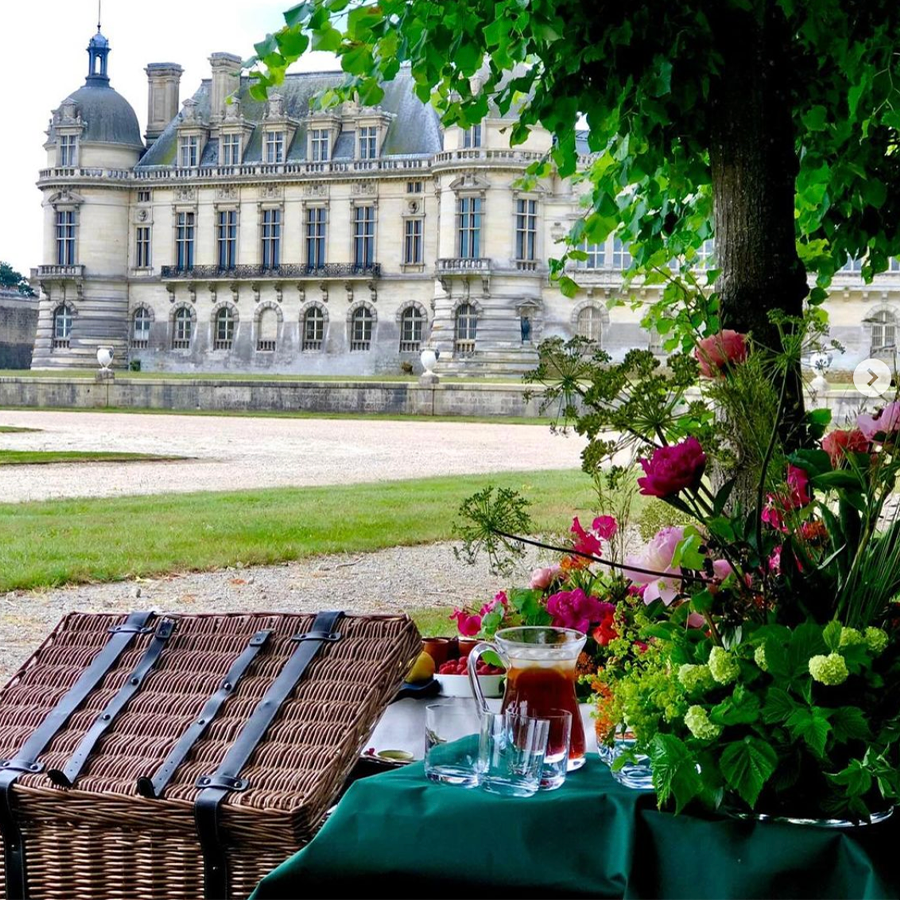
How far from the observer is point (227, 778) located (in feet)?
6.59

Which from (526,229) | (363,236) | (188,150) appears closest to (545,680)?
(526,229)

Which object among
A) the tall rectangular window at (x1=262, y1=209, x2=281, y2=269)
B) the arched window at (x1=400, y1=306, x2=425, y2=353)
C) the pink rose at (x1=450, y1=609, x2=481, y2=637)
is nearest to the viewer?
the pink rose at (x1=450, y1=609, x2=481, y2=637)

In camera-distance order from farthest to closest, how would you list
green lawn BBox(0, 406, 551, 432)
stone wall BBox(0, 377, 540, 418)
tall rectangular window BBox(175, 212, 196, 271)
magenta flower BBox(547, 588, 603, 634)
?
tall rectangular window BBox(175, 212, 196, 271) → stone wall BBox(0, 377, 540, 418) → green lawn BBox(0, 406, 551, 432) → magenta flower BBox(547, 588, 603, 634)

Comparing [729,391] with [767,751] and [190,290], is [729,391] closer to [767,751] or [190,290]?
[767,751]

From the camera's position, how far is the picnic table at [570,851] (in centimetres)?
158

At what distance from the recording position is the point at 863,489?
177 cm

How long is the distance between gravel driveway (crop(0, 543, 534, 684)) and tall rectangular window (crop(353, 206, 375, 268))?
34.6 metres

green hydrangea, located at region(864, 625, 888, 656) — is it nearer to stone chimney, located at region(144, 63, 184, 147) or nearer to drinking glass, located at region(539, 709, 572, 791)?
drinking glass, located at region(539, 709, 572, 791)

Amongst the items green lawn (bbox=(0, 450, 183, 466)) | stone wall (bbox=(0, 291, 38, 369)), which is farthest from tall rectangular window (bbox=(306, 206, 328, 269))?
green lawn (bbox=(0, 450, 183, 466))

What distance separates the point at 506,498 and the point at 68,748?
87 centimetres

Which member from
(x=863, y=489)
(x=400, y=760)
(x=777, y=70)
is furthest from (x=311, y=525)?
(x=863, y=489)

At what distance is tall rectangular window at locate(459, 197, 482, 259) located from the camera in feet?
129

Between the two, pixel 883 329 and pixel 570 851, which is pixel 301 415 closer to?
pixel 883 329

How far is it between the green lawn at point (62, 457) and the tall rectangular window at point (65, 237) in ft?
99.6
